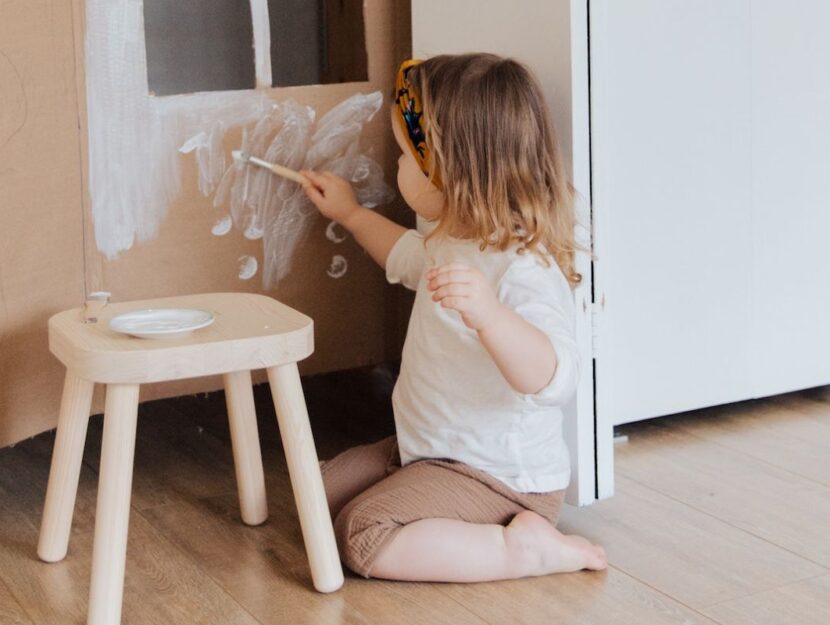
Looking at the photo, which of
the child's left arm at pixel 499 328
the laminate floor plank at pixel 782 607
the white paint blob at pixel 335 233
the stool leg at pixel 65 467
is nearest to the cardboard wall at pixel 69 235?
the white paint blob at pixel 335 233

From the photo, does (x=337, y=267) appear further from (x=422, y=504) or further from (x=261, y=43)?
(x=422, y=504)

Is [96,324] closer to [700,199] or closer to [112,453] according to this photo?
[112,453]

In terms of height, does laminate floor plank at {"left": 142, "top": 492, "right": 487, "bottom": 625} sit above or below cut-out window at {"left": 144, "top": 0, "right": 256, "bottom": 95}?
below

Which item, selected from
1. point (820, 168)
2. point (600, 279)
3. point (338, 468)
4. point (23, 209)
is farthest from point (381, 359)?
point (820, 168)

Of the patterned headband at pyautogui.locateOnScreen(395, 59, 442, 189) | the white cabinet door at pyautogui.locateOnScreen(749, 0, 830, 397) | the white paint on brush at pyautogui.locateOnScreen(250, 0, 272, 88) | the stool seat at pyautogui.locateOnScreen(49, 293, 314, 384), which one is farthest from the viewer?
the white cabinet door at pyautogui.locateOnScreen(749, 0, 830, 397)

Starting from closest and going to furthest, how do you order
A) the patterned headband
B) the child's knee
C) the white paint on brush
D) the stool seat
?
the stool seat, the child's knee, the patterned headband, the white paint on brush

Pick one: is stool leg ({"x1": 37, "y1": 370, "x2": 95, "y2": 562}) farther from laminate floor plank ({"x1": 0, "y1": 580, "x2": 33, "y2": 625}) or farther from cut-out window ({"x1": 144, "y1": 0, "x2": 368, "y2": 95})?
cut-out window ({"x1": 144, "y1": 0, "x2": 368, "y2": 95})

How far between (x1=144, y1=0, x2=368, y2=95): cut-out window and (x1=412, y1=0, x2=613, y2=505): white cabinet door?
0.15 m

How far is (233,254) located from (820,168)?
722mm

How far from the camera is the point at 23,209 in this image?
112 centimetres

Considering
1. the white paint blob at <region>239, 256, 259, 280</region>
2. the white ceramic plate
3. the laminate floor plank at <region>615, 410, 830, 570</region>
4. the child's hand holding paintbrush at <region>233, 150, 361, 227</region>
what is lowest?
the laminate floor plank at <region>615, 410, 830, 570</region>

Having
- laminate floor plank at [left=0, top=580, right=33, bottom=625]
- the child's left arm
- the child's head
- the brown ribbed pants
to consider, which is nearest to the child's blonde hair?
the child's head

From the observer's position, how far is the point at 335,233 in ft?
4.34

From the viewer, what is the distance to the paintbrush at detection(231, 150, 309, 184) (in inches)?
48.6
